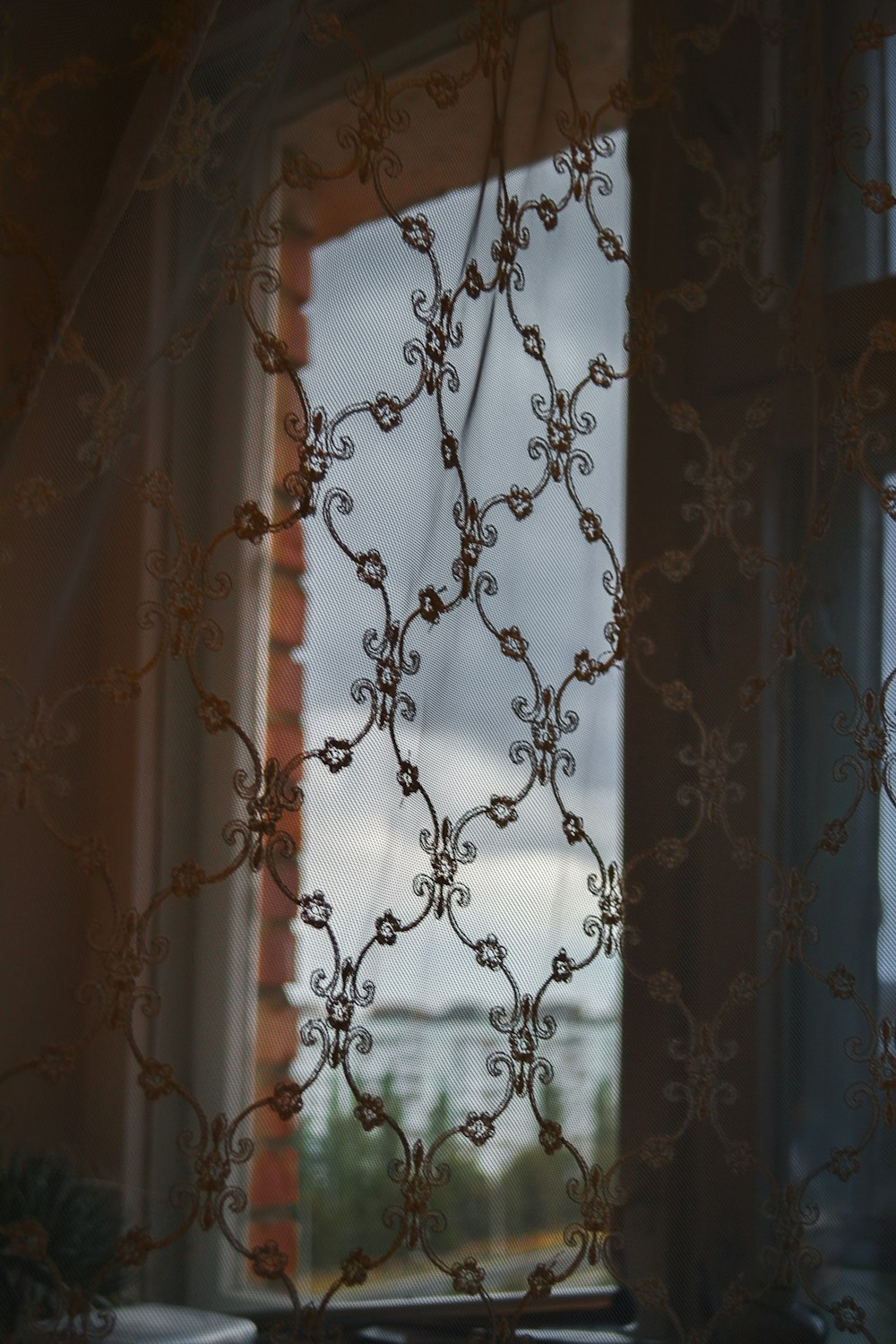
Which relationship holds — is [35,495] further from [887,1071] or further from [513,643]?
[887,1071]

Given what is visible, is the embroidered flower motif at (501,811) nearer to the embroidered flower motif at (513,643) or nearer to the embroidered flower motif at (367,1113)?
the embroidered flower motif at (513,643)

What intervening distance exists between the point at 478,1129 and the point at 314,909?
0.24 m

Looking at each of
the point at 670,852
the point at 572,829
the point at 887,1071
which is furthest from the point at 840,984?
the point at 572,829

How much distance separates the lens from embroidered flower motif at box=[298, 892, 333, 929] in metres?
1.09

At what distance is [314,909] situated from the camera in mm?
1091

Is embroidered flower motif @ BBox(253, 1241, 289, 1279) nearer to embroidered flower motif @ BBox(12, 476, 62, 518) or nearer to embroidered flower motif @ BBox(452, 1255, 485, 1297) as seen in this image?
embroidered flower motif @ BBox(452, 1255, 485, 1297)

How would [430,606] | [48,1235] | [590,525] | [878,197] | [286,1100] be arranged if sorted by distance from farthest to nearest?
1. [878,197]
2. [590,525]
3. [430,606]
4. [286,1100]
5. [48,1235]

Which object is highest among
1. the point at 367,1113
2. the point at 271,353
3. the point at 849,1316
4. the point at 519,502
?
the point at 271,353

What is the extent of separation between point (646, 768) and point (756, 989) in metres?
0.24

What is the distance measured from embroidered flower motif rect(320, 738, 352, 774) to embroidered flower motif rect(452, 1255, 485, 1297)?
435 mm

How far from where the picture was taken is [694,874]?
1267 mm

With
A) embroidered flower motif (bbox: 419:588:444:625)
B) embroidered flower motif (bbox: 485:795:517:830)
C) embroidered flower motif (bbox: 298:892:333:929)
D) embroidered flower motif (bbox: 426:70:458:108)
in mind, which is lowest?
embroidered flower motif (bbox: 298:892:333:929)

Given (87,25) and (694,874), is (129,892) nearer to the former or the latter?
(694,874)

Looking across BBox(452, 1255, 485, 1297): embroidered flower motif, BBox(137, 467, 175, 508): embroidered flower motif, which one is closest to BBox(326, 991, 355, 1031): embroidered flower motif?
BBox(452, 1255, 485, 1297): embroidered flower motif
